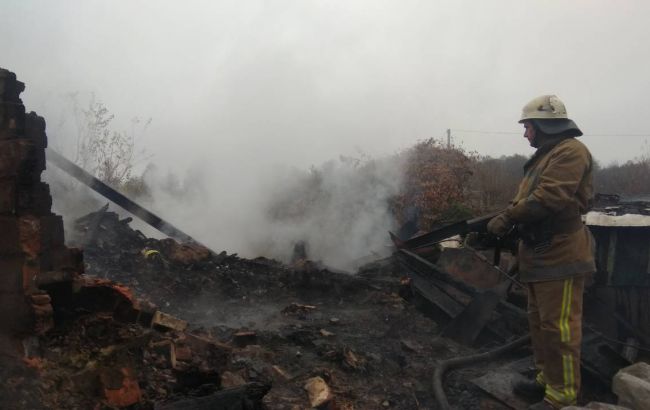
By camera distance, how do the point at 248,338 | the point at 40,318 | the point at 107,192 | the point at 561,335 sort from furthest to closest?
the point at 107,192 → the point at 248,338 → the point at 561,335 → the point at 40,318

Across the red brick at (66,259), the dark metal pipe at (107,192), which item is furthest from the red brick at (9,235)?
the dark metal pipe at (107,192)

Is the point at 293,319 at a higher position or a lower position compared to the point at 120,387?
lower

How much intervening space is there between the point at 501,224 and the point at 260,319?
297 cm

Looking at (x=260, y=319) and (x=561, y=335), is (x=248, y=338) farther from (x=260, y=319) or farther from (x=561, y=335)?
(x=561, y=335)

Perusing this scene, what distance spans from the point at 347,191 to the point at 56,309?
8.43 metres

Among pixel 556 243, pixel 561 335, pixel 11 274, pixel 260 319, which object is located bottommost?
pixel 260 319

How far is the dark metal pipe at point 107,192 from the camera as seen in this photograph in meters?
6.76

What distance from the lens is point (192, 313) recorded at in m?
5.84

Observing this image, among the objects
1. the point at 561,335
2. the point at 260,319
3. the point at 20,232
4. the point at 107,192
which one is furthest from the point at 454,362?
the point at 107,192

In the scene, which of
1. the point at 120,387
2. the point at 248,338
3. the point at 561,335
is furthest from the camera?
the point at 248,338

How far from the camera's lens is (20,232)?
9.56 ft

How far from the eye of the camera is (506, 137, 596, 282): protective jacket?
3.63m

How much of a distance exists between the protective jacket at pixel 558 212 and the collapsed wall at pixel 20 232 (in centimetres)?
325

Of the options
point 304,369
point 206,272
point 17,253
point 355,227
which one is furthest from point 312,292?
point 17,253
